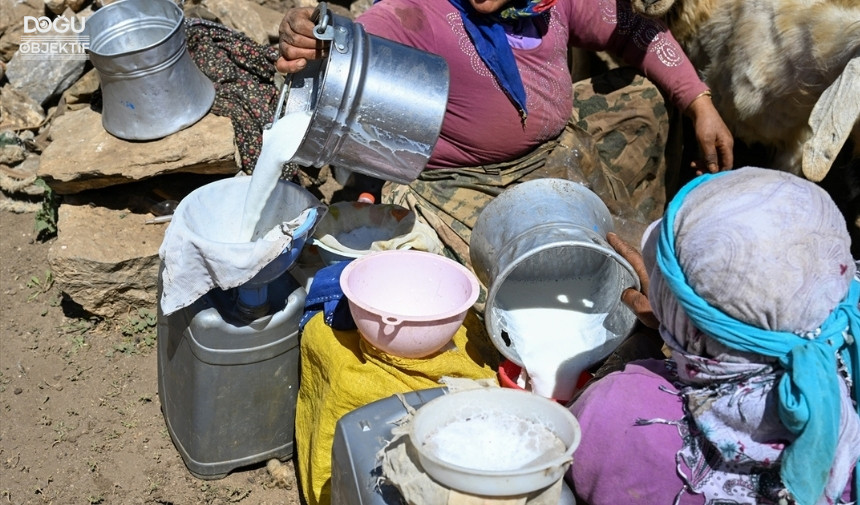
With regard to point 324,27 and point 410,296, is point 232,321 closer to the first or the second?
point 410,296

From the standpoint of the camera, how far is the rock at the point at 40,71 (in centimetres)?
423

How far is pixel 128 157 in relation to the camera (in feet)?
11.1

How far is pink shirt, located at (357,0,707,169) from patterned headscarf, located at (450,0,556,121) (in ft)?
0.09

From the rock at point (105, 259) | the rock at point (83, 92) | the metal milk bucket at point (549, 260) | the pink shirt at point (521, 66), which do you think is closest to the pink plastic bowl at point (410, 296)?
the metal milk bucket at point (549, 260)

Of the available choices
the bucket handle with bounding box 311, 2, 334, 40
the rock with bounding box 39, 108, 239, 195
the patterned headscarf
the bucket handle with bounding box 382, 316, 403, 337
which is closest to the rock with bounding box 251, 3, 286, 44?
the rock with bounding box 39, 108, 239, 195

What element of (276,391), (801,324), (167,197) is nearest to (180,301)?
(276,391)

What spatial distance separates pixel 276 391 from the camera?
2.68 metres

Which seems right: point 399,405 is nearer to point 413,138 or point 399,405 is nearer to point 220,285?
point 220,285

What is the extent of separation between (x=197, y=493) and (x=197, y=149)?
1.42 meters

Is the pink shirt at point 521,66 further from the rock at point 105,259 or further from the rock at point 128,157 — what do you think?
the rock at point 105,259

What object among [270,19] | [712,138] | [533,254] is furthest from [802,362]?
[270,19]

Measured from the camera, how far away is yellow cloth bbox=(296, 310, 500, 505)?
2.36 metres

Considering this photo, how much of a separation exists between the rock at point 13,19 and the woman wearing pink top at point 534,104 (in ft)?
7.81

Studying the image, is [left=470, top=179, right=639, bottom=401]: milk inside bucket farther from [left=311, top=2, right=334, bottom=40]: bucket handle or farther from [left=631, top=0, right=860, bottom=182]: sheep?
[left=631, top=0, right=860, bottom=182]: sheep
